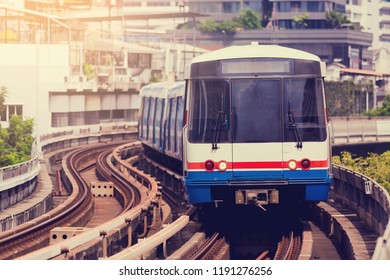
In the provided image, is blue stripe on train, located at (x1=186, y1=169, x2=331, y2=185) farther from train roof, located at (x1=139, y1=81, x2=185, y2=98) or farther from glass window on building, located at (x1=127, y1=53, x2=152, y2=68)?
glass window on building, located at (x1=127, y1=53, x2=152, y2=68)

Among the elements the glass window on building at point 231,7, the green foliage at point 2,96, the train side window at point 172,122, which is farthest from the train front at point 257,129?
the glass window on building at point 231,7

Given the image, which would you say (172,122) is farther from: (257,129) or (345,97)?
(345,97)

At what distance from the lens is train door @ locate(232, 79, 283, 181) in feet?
61.7

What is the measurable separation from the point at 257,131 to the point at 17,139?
29928mm

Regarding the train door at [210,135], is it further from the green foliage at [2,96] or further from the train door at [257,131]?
the green foliage at [2,96]

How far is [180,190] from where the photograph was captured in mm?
29828

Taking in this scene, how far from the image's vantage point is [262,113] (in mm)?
18938

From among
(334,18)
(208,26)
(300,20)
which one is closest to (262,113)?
(334,18)

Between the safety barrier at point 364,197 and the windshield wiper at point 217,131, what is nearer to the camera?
the windshield wiper at point 217,131

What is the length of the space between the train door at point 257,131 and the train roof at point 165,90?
8.49 meters

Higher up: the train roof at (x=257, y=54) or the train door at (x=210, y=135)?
the train roof at (x=257, y=54)

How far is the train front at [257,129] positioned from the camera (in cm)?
1883

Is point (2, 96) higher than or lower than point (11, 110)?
higher
